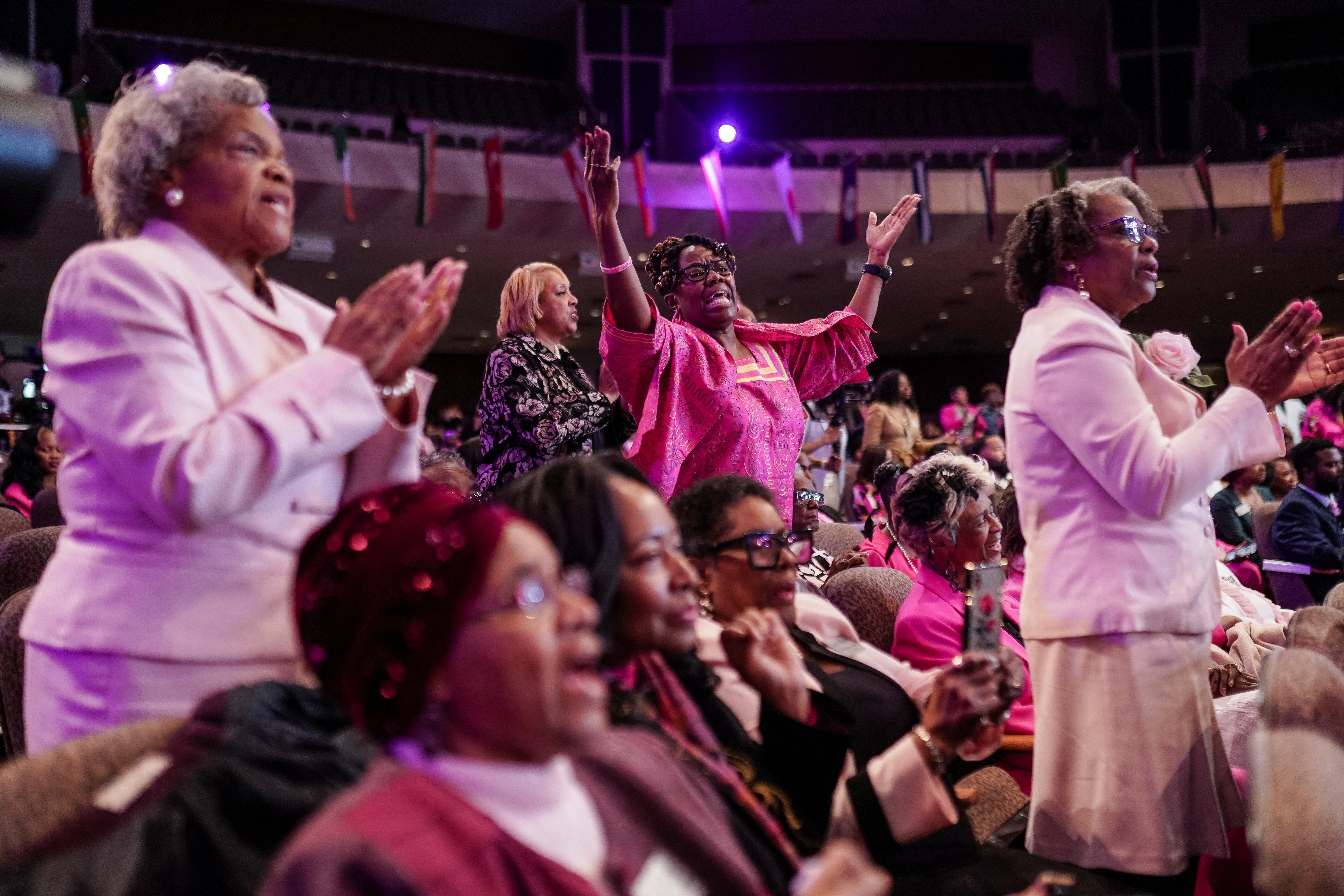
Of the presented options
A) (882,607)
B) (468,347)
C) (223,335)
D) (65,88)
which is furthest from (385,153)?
(223,335)

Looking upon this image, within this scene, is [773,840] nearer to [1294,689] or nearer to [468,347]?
[1294,689]

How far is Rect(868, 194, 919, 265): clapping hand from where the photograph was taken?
2.67 m

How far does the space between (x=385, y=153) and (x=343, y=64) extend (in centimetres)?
361

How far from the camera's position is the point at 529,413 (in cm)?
255

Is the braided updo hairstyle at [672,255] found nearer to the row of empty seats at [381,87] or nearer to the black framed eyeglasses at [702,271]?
the black framed eyeglasses at [702,271]

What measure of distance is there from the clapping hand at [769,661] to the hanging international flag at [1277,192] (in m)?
12.5

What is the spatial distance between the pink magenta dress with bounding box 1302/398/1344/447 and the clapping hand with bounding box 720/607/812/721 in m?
6.18

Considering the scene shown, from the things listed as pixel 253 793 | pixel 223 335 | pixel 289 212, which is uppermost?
pixel 289 212

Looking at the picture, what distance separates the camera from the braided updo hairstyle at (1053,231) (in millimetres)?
1887

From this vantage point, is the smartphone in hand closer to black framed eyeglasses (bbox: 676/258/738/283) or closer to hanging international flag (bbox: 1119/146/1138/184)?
black framed eyeglasses (bbox: 676/258/738/283)

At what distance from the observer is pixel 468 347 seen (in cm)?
1978

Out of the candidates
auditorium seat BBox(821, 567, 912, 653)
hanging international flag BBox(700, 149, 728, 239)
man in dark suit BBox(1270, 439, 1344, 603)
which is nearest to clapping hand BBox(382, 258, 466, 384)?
auditorium seat BBox(821, 567, 912, 653)

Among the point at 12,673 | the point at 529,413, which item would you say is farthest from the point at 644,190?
the point at 12,673

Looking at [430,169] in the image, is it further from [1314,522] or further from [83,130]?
[1314,522]
